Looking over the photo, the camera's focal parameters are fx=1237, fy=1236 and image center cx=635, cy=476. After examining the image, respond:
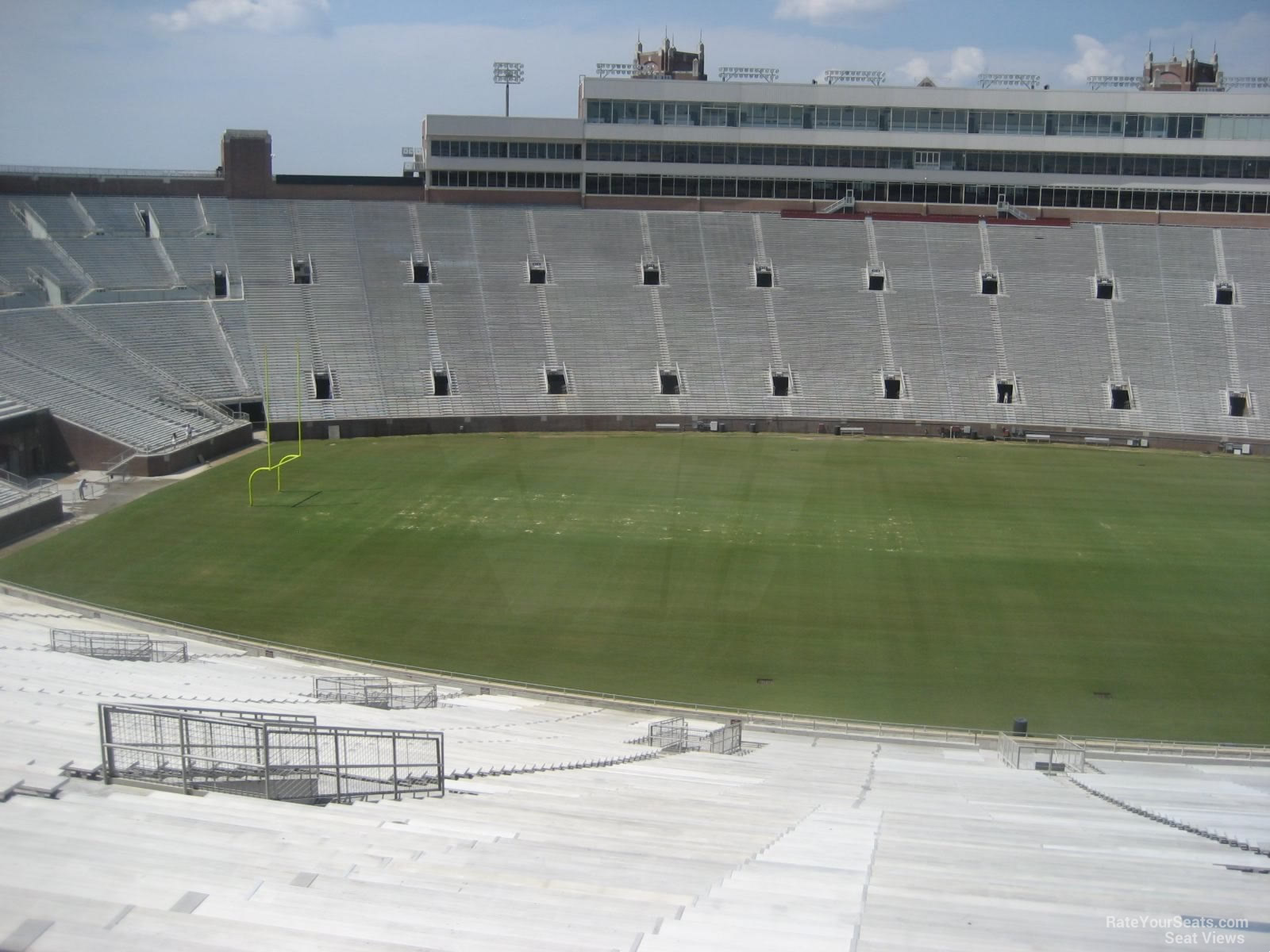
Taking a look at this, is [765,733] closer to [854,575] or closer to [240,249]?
[854,575]

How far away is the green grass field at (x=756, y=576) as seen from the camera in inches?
908

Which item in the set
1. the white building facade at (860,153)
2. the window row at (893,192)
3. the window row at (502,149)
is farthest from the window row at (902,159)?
the window row at (502,149)

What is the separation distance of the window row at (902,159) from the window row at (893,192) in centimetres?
82

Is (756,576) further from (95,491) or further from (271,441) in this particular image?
(271,441)

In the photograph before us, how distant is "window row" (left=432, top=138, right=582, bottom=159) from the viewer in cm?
5928

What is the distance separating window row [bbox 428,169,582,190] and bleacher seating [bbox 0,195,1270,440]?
4.57 feet

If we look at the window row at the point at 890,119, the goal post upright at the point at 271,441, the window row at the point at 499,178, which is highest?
the window row at the point at 890,119

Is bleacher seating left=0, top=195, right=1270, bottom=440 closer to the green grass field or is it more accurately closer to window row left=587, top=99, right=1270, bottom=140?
window row left=587, top=99, right=1270, bottom=140

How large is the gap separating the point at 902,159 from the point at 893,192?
1.65 m

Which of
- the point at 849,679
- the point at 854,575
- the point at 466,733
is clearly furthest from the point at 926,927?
the point at 854,575

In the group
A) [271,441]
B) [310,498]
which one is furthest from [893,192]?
[310,498]

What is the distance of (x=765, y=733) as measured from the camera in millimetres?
19984

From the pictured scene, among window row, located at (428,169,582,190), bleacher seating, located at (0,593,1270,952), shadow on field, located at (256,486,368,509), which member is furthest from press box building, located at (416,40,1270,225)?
bleacher seating, located at (0,593,1270,952)

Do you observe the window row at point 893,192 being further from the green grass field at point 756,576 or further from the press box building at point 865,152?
the green grass field at point 756,576
